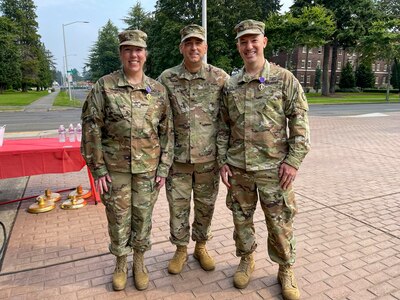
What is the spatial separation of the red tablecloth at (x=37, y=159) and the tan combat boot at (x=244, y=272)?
8.68ft

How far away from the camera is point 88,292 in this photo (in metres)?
2.68

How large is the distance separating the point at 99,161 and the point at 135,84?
0.68 m

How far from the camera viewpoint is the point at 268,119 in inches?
98.4

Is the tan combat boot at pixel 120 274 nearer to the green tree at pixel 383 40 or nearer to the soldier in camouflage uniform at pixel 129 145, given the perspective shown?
the soldier in camouflage uniform at pixel 129 145

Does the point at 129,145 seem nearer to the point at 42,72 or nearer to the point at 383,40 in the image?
the point at 383,40

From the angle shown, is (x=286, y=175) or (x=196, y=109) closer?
(x=286, y=175)

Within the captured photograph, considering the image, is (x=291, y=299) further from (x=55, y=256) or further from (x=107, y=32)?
(x=107, y=32)

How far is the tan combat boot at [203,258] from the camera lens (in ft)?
9.77

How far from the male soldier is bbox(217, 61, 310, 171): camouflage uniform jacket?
0.23 m

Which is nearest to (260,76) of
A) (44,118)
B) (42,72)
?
(44,118)

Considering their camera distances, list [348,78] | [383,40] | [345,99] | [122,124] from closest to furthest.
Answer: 1. [122,124]
2. [383,40]
3. [345,99]
4. [348,78]

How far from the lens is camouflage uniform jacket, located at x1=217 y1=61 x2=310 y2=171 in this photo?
2.47 metres

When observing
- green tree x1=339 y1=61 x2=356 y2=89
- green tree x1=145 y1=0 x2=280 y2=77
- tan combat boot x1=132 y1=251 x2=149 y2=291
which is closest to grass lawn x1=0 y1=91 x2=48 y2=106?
green tree x1=145 y1=0 x2=280 y2=77

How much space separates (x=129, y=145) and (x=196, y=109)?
2.09 ft
